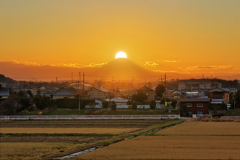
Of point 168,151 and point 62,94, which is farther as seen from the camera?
point 62,94

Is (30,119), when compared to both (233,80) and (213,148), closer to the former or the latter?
(213,148)

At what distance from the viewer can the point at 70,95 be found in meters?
69.6

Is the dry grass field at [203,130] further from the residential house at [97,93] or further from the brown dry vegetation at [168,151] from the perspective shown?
the residential house at [97,93]

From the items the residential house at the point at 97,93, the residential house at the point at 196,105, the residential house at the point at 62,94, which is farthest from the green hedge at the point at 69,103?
the residential house at the point at 196,105

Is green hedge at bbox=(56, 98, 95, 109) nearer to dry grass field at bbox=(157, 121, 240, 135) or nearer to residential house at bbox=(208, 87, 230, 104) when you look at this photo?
residential house at bbox=(208, 87, 230, 104)

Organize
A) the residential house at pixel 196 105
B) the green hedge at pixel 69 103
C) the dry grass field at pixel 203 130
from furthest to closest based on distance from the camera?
1. the green hedge at pixel 69 103
2. the residential house at pixel 196 105
3. the dry grass field at pixel 203 130

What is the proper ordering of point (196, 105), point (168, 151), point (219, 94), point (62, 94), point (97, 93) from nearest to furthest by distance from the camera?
point (168, 151) → point (196, 105) → point (219, 94) → point (62, 94) → point (97, 93)

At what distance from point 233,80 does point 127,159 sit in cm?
14995

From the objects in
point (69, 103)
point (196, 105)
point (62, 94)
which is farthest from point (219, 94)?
point (62, 94)

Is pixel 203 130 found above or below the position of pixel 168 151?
above

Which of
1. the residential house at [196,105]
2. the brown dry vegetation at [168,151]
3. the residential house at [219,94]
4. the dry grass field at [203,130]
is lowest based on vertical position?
the brown dry vegetation at [168,151]

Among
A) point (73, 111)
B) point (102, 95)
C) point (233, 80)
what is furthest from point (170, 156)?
point (233, 80)

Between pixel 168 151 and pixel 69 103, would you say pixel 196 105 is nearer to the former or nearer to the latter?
pixel 69 103

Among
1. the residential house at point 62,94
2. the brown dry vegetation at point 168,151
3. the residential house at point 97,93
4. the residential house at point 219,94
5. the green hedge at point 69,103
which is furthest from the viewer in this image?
the residential house at point 97,93
